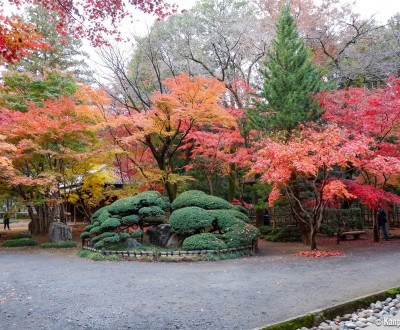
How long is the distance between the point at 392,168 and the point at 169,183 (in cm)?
944

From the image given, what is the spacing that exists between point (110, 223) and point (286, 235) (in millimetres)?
7816

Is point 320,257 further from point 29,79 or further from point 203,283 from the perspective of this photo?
point 29,79

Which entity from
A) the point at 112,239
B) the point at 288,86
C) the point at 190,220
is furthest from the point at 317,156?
the point at 112,239

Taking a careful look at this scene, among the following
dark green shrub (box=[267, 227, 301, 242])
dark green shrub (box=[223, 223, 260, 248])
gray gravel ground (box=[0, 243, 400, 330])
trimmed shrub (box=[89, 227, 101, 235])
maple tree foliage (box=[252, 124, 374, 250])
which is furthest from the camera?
dark green shrub (box=[267, 227, 301, 242])

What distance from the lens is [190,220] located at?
10.6m

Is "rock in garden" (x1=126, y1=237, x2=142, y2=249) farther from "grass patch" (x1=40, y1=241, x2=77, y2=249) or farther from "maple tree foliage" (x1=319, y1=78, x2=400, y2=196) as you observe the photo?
"maple tree foliage" (x1=319, y1=78, x2=400, y2=196)

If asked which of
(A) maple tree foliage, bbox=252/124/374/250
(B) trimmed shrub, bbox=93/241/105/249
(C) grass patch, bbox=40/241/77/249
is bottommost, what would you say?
Answer: (C) grass patch, bbox=40/241/77/249

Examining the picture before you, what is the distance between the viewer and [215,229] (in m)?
11.4

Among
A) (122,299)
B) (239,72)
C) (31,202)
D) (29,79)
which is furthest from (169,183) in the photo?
(122,299)

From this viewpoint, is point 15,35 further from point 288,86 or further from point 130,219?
point 288,86

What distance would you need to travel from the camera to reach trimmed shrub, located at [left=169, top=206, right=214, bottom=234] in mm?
10578

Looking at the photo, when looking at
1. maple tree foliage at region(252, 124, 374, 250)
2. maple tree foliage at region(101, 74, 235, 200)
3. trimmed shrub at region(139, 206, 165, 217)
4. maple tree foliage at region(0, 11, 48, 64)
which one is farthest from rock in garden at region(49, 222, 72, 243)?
maple tree foliage at region(0, 11, 48, 64)

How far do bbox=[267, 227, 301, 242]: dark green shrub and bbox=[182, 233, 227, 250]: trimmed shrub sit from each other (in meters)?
5.24

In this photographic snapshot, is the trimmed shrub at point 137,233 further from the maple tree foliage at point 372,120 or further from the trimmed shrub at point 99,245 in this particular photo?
the maple tree foliage at point 372,120
